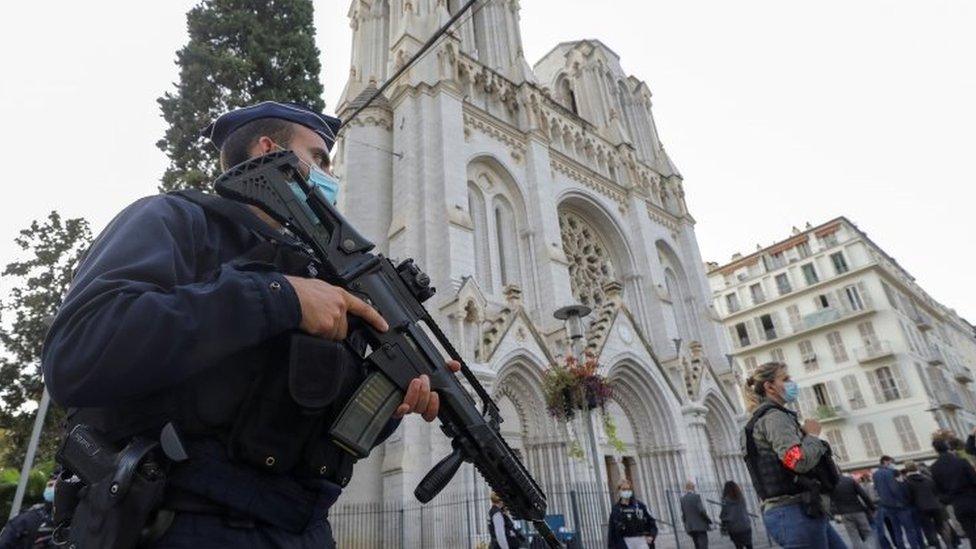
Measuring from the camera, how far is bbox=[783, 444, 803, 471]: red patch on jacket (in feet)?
11.5

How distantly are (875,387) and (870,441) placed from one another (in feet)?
11.8

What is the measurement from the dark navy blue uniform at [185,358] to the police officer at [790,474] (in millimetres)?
3338

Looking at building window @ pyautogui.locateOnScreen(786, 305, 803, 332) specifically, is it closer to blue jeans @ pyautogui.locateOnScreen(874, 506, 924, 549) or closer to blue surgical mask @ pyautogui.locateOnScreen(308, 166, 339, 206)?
blue jeans @ pyautogui.locateOnScreen(874, 506, 924, 549)

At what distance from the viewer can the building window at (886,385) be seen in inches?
1319

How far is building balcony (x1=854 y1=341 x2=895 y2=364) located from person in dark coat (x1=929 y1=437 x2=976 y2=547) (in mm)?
32815

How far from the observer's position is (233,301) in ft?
4.30

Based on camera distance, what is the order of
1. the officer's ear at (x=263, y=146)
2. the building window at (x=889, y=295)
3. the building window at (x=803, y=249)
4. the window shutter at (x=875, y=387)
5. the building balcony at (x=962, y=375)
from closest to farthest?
1. the officer's ear at (x=263, y=146)
2. the window shutter at (x=875, y=387)
3. the building window at (x=889, y=295)
4. the building window at (x=803, y=249)
5. the building balcony at (x=962, y=375)

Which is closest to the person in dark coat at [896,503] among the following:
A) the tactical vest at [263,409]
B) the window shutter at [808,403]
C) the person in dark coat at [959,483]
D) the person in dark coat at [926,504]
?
the person in dark coat at [926,504]

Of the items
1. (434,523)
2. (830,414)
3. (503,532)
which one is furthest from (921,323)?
(503,532)

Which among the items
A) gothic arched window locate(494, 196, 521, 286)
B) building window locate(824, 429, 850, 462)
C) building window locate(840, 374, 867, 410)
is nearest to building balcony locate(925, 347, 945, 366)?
building window locate(840, 374, 867, 410)

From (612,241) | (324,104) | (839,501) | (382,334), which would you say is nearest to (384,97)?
(324,104)

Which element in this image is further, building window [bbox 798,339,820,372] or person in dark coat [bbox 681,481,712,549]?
building window [bbox 798,339,820,372]

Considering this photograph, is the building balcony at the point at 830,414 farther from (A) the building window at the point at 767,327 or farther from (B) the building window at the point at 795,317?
Answer: (A) the building window at the point at 767,327

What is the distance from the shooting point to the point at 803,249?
1650 inches
